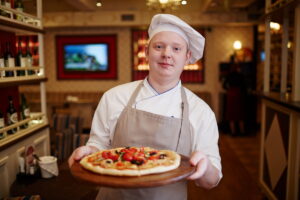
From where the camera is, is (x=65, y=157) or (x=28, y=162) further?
(x=65, y=157)

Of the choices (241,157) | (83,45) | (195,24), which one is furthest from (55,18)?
(241,157)

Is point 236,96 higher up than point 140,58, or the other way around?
point 140,58

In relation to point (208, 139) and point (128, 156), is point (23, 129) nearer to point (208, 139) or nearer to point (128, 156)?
point (128, 156)

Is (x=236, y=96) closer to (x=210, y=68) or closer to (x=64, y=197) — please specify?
(x=210, y=68)

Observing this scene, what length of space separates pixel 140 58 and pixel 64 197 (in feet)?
Result: 22.0

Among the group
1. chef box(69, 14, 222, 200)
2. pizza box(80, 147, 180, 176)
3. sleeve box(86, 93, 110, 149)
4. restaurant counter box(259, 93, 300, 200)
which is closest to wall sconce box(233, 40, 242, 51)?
restaurant counter box(259, 93, 300, 200)

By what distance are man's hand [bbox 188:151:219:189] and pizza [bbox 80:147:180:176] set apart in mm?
80

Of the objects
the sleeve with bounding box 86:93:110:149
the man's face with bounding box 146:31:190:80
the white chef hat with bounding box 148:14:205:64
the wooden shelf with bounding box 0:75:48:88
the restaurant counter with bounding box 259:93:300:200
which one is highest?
the white chef hat with bounding box 148:14:205:64

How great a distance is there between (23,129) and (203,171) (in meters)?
2.31

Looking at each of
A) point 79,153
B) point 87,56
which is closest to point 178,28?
point 79,153

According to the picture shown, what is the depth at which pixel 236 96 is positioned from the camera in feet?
23.5

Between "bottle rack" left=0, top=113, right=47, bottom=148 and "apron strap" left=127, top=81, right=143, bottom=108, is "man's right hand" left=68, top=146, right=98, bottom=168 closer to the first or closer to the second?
"apron strap" left=127, top=81, right=143, bottom=108

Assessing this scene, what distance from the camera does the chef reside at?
1546mm

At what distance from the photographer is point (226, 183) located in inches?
176
